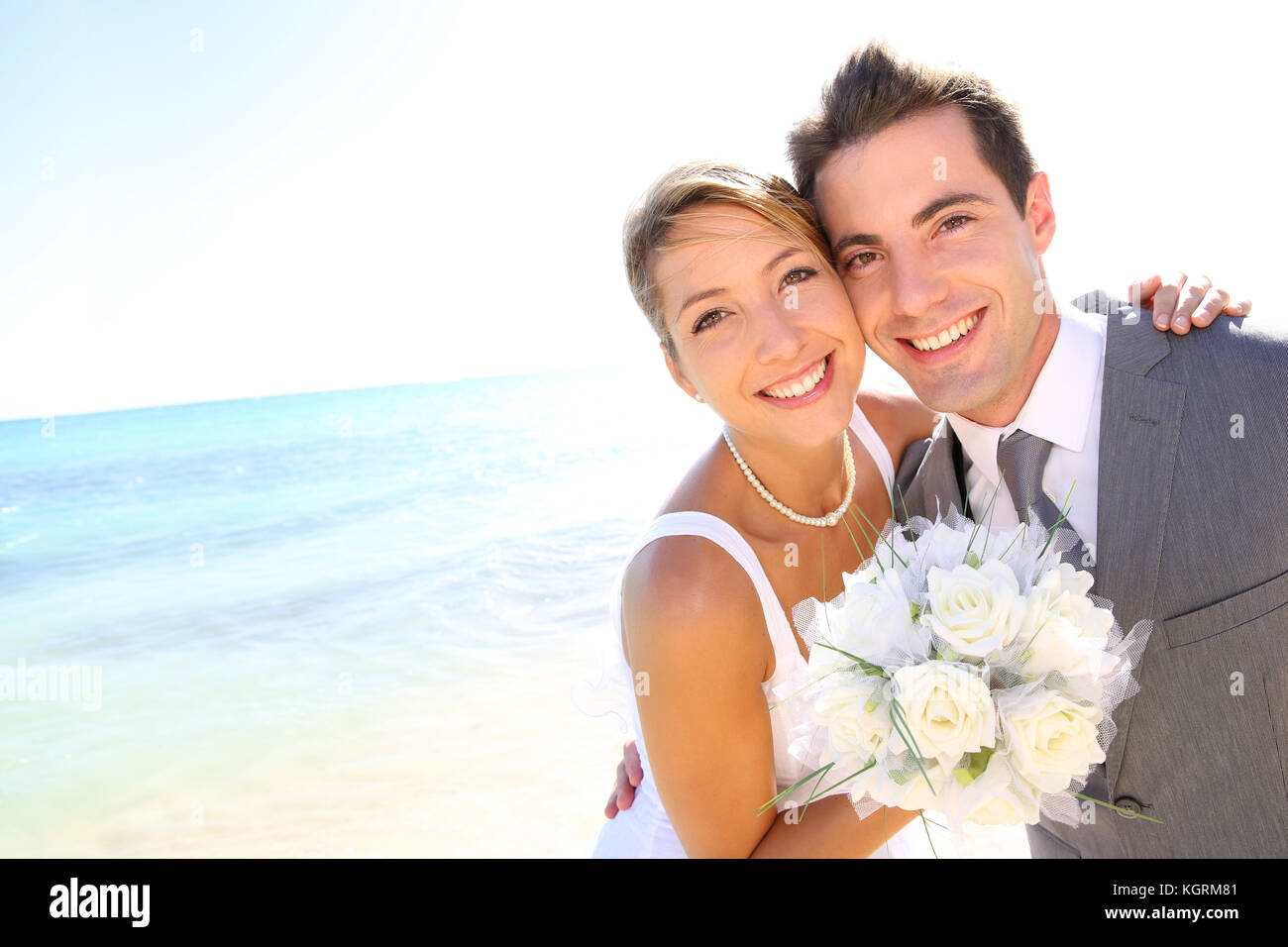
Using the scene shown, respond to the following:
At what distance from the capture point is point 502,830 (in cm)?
518

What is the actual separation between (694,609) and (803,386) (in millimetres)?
883

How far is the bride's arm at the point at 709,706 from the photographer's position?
2.71 metres

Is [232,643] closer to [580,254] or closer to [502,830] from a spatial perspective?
[502,830]

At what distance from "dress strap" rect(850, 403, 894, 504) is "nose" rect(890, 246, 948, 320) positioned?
2.77ft

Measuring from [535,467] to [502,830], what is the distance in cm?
1543

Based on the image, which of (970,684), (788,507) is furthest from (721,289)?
(970,684)

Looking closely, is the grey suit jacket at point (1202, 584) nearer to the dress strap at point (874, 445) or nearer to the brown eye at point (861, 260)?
the brown eye at point (861, 260)

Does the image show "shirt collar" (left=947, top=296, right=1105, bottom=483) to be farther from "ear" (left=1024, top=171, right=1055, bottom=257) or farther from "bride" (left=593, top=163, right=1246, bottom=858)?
"bride" (left=593, top=163, right=1246, bottom=858)

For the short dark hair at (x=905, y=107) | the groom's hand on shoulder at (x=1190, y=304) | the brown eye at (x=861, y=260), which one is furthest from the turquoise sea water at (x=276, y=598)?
the groom's hand on shoulder at (x=1190, y=304)

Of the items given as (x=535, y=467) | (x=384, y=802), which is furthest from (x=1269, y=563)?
(x=535, y=467)

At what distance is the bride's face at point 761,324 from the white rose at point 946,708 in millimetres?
1421

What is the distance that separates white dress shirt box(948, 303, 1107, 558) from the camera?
2.51 metres

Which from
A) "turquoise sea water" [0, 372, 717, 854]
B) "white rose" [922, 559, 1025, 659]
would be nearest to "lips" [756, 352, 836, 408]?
"white rose" [922, 559, 1025, 659]

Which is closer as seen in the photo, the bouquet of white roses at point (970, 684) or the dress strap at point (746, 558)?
the bouquet of white roses at point (970, 684)
